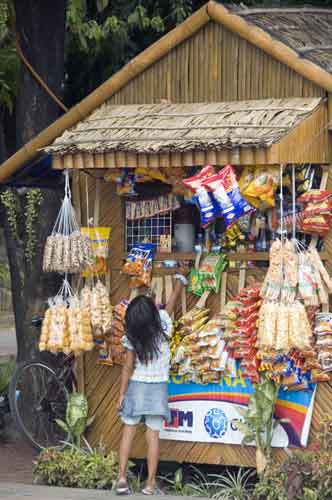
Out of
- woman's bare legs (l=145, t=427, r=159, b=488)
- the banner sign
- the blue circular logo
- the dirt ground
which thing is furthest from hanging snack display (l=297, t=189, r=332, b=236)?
the dirt ground

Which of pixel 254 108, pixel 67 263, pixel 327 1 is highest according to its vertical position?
pixel 327 1

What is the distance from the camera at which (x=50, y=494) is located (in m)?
9.38

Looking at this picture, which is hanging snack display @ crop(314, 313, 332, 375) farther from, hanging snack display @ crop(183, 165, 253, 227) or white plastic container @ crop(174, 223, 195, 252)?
white plastic container @ crop(174, 223, 195, 252)

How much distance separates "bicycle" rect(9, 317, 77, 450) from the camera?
10914mm

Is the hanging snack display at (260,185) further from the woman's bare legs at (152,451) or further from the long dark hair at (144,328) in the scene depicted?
the woman's bare legs at (152,451)

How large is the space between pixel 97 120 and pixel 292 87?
5.42 ft

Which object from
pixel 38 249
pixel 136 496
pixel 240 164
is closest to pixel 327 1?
pixel 38 249

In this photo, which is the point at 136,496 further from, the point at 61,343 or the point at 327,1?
the point at 327,1

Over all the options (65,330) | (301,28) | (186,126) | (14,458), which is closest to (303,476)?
(65,330)

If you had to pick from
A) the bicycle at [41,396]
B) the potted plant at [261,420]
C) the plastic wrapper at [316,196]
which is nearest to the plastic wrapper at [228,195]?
the plastic wrapper at [316,196]

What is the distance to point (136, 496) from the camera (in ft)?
30.3

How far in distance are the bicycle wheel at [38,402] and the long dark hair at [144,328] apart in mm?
1736

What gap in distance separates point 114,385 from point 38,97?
3289 mm

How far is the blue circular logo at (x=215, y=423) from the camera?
31.4ft
